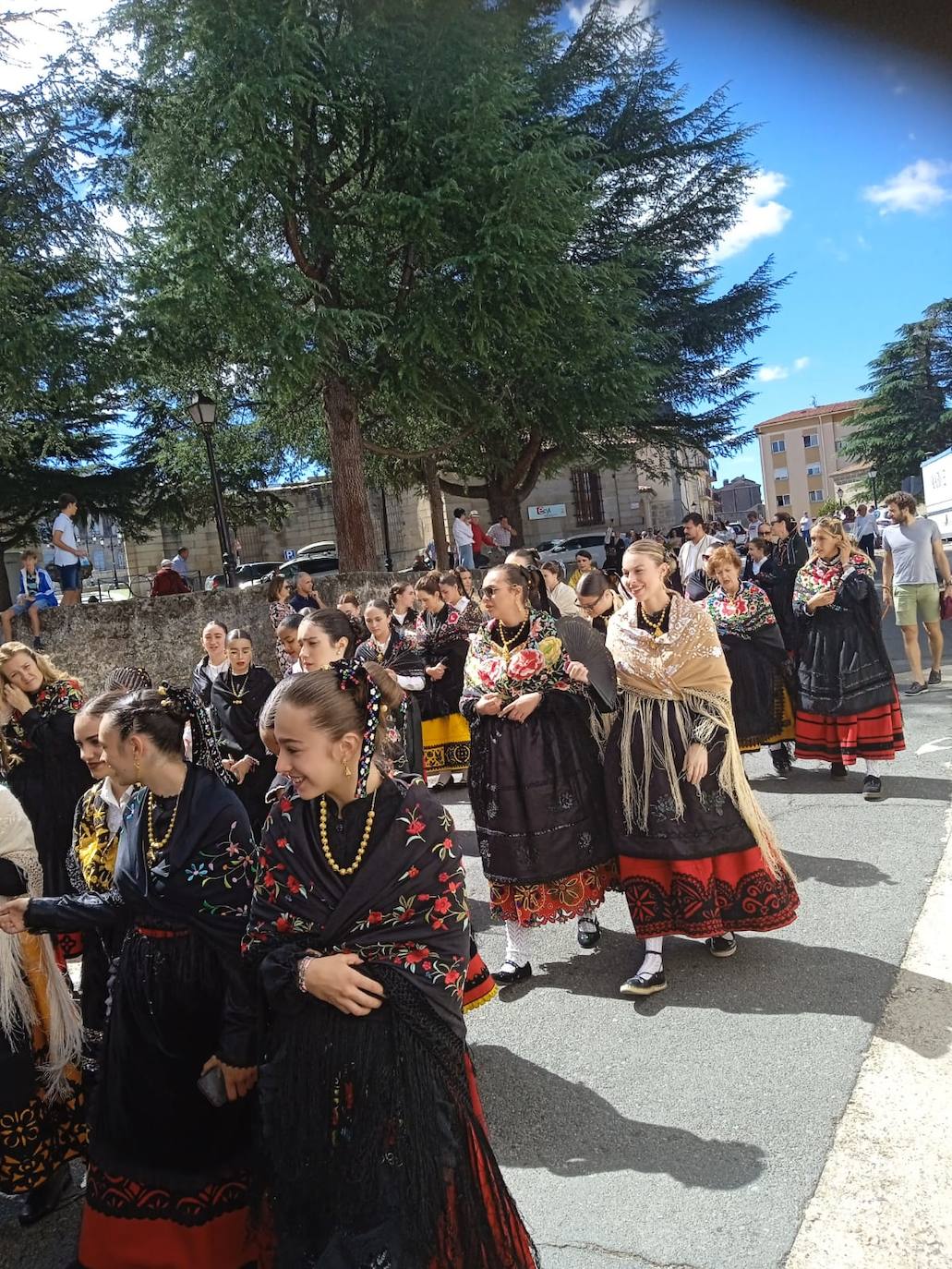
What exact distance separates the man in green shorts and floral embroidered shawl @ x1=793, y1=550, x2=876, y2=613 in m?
2.92

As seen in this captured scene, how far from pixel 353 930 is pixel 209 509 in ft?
98.9

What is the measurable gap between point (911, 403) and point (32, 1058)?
4863cm

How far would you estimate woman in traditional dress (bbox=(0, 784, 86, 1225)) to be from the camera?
2902 millimetres

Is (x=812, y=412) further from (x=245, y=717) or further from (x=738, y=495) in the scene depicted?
(x=245, y=717)

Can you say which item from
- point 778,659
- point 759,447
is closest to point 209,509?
point 778,659

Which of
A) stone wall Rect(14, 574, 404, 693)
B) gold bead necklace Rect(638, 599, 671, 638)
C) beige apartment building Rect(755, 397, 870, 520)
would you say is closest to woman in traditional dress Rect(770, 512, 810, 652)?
gold bead necklace Rect(638, 599, 671, 638)

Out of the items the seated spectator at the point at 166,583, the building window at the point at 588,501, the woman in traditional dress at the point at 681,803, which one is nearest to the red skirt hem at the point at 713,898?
the woman in traditional dress at the point at 681,803

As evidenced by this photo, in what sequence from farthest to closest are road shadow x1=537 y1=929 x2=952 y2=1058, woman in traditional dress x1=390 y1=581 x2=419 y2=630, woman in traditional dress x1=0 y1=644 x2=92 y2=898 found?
woman in traditional dress x1=390 y1=581 x2=419 y2=630, woman in traditional dress x1=0 y1=644 x2=92 y2=898, road shadow x1=537 y1=929 x2=952 y2=1058

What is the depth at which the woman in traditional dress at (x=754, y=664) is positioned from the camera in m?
7.20

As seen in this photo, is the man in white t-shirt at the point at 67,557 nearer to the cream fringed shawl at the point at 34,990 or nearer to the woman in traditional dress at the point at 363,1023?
the cream fringed shawl at the point at 34,990

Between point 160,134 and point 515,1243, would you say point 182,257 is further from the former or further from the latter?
point 515,1243

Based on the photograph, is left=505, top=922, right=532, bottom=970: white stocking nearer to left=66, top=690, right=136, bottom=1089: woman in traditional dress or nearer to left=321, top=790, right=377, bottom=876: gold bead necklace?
left=66, top=690, right=136, bottom=1089: woman in traditional dress

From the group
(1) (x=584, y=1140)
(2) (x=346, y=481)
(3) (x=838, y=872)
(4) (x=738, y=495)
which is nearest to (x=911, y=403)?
(2) (x=346, y=481)

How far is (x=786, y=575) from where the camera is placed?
904 centimetres
